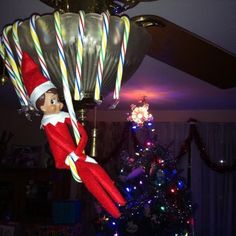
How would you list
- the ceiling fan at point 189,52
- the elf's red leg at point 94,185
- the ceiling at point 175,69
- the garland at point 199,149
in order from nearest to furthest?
the elf's red leg at point 94,185 < the ceiling fan at point 189,52 < the ceiling at point 175,69 < the garland at point 199,149

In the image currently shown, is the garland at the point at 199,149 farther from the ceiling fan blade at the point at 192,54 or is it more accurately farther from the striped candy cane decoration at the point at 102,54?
the striped candy cane decoration at the point at 102,54

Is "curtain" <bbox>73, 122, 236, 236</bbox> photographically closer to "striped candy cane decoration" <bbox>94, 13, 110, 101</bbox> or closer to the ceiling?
the ceiling

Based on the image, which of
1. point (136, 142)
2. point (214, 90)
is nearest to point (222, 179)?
point (136, 142)

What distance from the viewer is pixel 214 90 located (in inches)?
126

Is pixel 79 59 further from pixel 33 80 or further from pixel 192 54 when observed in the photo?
pixel 192 54

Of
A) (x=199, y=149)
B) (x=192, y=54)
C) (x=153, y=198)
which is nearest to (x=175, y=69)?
(x=192, y=54)

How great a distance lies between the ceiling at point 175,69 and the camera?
141 cm

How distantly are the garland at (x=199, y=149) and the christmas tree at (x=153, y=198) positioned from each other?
0.70 m

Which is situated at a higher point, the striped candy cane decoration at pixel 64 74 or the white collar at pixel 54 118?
the striped candy cane decoration at pixel 64 74

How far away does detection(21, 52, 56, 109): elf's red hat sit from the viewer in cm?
65

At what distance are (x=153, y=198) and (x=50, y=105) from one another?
3.16m

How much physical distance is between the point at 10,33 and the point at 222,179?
13.7 feet

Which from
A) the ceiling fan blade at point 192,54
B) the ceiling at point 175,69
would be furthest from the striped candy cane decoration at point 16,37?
the ceiling at point 175,69

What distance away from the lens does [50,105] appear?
2.20 feet
